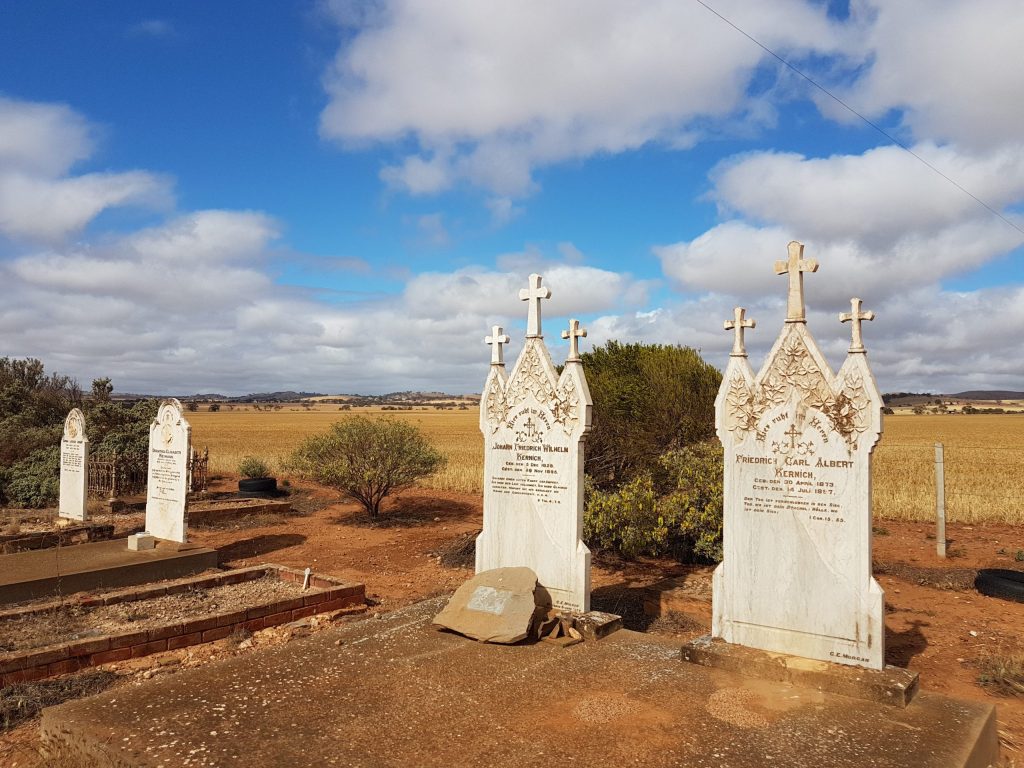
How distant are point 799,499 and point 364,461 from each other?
38.9 ft

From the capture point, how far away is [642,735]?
13.1 feet

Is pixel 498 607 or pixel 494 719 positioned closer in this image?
pixel 494 719

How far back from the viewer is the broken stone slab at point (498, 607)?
18.8 feet

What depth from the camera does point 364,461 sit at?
15.7 meters

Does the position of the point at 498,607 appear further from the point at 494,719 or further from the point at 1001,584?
the point at 1001,584

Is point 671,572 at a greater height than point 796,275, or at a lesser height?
lesser

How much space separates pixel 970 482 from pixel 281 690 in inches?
864

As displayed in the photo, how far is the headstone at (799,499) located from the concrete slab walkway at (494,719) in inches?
22.4

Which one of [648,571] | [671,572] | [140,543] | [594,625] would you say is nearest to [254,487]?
[140,543]

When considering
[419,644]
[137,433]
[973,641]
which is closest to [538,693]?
[419,644]

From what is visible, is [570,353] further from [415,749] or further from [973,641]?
[973,641]

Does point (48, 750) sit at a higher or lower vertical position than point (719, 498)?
lower

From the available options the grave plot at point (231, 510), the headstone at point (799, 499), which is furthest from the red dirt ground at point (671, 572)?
the headstone at point (799, 499)

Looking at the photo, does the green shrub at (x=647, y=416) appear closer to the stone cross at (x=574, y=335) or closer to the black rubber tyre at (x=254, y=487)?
the stone cross at (x=574, y=335)
